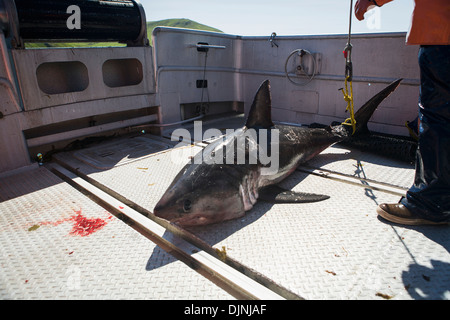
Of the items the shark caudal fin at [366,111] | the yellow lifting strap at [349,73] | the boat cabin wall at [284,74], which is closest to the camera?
the yellow lifting strap at [349,73]

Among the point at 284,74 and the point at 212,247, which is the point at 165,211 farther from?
the point at 284,74

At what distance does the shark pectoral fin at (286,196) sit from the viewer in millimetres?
2529

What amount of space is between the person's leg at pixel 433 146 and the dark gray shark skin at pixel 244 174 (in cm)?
67

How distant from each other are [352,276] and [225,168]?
43.9 inches

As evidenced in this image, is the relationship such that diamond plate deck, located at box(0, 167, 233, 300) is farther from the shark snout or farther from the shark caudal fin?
the shark caudal fin

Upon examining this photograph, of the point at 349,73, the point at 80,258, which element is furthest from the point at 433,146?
the point at 80,258

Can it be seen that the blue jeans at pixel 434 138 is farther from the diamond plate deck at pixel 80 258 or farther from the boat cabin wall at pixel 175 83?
the boat cabin wall at pixel 175 83

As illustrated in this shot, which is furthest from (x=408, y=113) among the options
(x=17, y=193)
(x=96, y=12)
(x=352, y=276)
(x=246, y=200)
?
(x=17, y=193)

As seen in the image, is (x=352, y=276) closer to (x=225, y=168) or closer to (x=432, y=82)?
(x=225, y=168)

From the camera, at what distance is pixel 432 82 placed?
2.05m

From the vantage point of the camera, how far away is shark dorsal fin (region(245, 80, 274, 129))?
2982mm

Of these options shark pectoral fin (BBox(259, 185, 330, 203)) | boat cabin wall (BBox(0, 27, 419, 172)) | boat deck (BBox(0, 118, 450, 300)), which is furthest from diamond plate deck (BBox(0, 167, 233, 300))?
boat cabin wall (BBox(0, 27, 419, 172))

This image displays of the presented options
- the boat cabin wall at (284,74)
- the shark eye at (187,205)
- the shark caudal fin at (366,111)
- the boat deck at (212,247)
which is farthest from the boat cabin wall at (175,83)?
the shark eye at (187,205)

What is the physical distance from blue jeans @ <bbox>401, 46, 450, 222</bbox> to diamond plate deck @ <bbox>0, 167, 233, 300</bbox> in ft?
4.92
